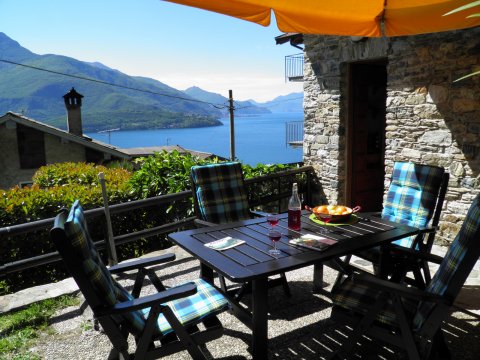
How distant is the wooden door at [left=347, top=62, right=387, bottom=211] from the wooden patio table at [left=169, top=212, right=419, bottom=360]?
2955mm

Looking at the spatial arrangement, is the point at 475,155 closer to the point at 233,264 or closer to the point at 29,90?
the point at 233,264

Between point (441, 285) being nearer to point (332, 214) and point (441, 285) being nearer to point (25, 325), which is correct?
point (332, 214)

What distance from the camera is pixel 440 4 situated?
2959 mm

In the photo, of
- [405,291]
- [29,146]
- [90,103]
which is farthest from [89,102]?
[405,291]

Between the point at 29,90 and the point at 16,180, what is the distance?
131869mm

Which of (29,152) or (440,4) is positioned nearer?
(440,4)

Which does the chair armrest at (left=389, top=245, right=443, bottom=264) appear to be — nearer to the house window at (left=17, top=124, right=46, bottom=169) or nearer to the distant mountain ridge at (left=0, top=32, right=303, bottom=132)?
the house window at (left=17, top=124, right=46, bottom=169)

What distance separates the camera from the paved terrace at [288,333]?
2.45 meters

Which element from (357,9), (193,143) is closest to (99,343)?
(357,9)

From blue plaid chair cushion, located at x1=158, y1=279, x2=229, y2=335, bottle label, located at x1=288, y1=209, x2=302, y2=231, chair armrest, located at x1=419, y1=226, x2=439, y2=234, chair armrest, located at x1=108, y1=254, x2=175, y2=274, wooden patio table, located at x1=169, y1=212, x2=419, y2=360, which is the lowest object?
blue plaid chair cushion, located at x1=158, y1=279, x2=229, y2=335

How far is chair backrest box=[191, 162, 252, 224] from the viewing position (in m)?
3.49

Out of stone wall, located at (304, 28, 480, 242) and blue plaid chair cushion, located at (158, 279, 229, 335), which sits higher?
stone wall, located at (304, 28, 480, 242)

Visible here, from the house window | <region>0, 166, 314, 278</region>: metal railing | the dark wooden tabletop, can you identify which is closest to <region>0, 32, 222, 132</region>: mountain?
the house window

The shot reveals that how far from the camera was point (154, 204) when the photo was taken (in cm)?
398
